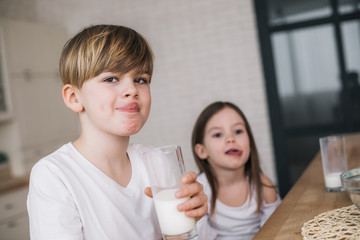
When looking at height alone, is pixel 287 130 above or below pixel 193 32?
below

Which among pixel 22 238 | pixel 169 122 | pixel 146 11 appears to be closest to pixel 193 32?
pixel 146 11

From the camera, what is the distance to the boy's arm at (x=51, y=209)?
0.97 metres

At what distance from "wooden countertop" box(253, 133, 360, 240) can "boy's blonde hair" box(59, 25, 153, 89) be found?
1.86 feet

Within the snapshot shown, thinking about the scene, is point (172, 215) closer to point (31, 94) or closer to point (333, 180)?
point (333, 180)

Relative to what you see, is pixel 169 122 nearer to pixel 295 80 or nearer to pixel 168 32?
pixel 168 32

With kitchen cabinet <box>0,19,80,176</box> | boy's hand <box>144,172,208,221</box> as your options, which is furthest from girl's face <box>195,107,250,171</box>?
kitchen cabinet <box>0,19,80,176</box>

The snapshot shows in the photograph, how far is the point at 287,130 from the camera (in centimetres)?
421

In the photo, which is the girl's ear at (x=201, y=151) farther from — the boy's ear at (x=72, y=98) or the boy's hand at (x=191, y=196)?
the boy's hand at (x=191, y=196)

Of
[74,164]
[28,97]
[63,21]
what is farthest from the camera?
[63,21]

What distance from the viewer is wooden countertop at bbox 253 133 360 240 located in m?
0.92

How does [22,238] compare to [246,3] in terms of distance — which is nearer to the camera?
[22,238]

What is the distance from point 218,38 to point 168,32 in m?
0.59

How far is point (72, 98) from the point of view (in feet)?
3.94

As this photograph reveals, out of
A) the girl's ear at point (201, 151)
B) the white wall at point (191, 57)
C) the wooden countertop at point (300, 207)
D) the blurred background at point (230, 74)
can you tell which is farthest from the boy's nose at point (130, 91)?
the white wall at point (191, 57)
